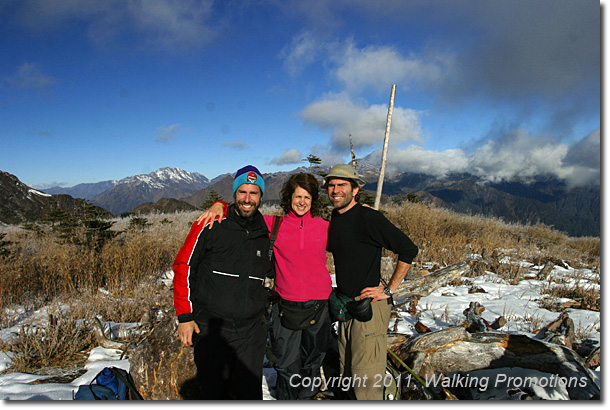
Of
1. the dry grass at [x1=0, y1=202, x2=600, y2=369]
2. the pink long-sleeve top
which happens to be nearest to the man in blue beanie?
the pink long-sleeve top

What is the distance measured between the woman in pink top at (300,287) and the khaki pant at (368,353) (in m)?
0.30

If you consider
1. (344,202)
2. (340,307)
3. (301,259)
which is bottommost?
(340,307)

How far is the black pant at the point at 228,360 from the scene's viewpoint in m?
2.25

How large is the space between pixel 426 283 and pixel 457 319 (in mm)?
955

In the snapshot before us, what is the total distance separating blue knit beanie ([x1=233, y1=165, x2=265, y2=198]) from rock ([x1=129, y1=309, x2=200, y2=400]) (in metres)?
1.70

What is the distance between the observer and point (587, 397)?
7.42 feet

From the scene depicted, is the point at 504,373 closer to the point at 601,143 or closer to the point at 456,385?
the point at 456,385

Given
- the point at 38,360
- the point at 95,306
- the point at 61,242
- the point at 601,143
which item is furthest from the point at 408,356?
the point at 61,242

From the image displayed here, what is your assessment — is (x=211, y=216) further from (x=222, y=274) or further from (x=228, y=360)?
(x=228, y=360)

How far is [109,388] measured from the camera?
231cm

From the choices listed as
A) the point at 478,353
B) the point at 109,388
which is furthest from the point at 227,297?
the point at 478,353

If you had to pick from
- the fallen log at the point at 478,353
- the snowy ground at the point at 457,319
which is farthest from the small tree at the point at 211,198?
the fallen log at the point at 478,353

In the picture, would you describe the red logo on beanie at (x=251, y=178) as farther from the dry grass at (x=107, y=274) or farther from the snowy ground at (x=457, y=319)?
the dry grass at (x=107, y=274)

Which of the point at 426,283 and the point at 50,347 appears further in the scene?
the point at 426,283
